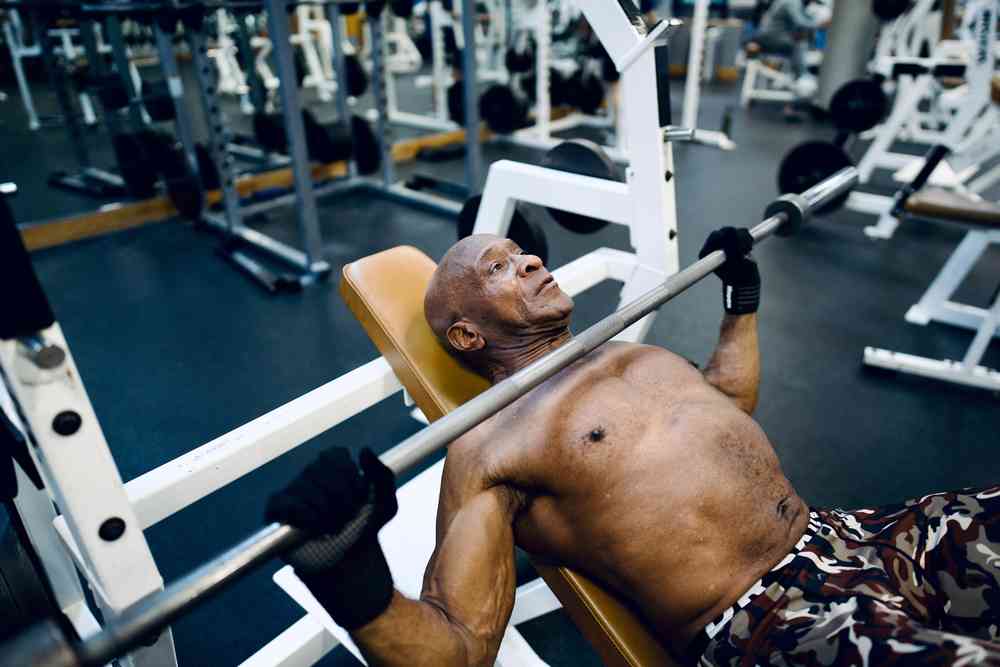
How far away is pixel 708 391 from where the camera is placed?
113cm

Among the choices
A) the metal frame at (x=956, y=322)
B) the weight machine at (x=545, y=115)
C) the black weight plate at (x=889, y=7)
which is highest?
the black weight plate at (x=889, y=7)

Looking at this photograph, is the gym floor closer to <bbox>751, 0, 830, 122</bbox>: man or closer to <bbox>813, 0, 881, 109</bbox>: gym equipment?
<bbox>813, 0, 881, 109</bbox>: gym equipment

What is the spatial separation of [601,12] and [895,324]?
1911 millimetres

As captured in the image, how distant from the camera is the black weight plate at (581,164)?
165cm

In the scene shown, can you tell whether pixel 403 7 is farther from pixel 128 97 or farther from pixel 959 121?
pixel 959 121

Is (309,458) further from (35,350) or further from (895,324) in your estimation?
(895,324)

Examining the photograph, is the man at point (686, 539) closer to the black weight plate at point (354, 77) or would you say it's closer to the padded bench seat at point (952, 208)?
the padded bench seat at point (952, 208)

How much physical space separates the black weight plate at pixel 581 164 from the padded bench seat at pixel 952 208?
1.21 meters

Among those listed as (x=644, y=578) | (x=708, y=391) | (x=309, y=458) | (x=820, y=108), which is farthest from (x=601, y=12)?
(x=820, y=108)

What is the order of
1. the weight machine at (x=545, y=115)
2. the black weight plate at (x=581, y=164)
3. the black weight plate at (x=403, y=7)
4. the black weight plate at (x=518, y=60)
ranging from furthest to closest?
the black weight plate at (x=518, y=60), the weight machine at (x=545, y=115), the black weight plate at (x=403, y=7), the black weight plate at (x=581, y=164)

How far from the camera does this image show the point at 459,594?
2.78ft

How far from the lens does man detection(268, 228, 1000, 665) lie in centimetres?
85

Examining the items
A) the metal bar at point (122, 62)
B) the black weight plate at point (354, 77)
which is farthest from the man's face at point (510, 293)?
the black weight plate at point (354, 77)

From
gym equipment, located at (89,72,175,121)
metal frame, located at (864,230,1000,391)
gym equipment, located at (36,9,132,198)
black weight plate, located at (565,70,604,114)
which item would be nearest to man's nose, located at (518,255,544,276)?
metal frame, located at (864,230,1000,391)
